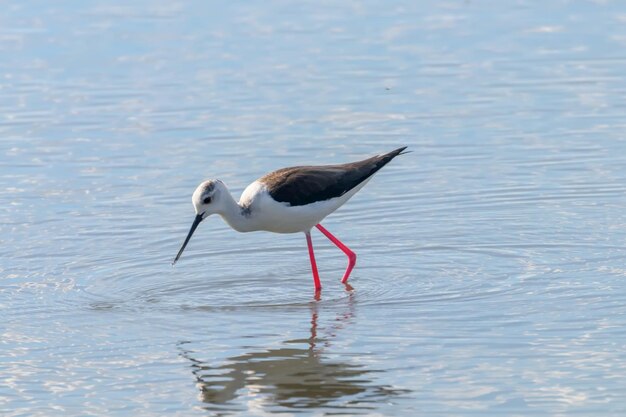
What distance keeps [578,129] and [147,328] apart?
5.96m

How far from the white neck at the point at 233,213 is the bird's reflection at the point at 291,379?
5.41 feet

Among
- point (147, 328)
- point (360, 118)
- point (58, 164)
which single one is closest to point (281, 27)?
point (360, 118)

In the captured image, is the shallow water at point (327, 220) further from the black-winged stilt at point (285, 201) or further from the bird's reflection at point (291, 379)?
the black-winged stilt at point (285, 201)

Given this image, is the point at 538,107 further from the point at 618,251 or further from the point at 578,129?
the point at 618,251

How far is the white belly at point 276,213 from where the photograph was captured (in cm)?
1052

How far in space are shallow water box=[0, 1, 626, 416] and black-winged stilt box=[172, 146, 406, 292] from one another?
0.35 m

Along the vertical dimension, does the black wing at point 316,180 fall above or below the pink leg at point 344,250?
above

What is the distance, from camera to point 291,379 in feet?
27.7

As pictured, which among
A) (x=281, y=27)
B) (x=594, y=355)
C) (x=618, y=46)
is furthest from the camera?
(x=281, y=27)

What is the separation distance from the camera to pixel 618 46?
16.9m

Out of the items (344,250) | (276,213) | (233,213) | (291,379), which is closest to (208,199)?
(233,213)

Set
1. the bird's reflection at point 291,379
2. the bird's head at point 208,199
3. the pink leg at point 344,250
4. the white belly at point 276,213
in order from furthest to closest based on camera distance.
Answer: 1. the pink leg at point 344,250
2. the white belly at point 276,213
3. the bird's head at point 208,199
4. the bird's reflection at point 291,379

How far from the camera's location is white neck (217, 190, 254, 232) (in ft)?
34.3

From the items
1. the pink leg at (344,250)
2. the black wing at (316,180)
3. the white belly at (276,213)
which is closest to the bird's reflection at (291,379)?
the pink leg at (344,250)
